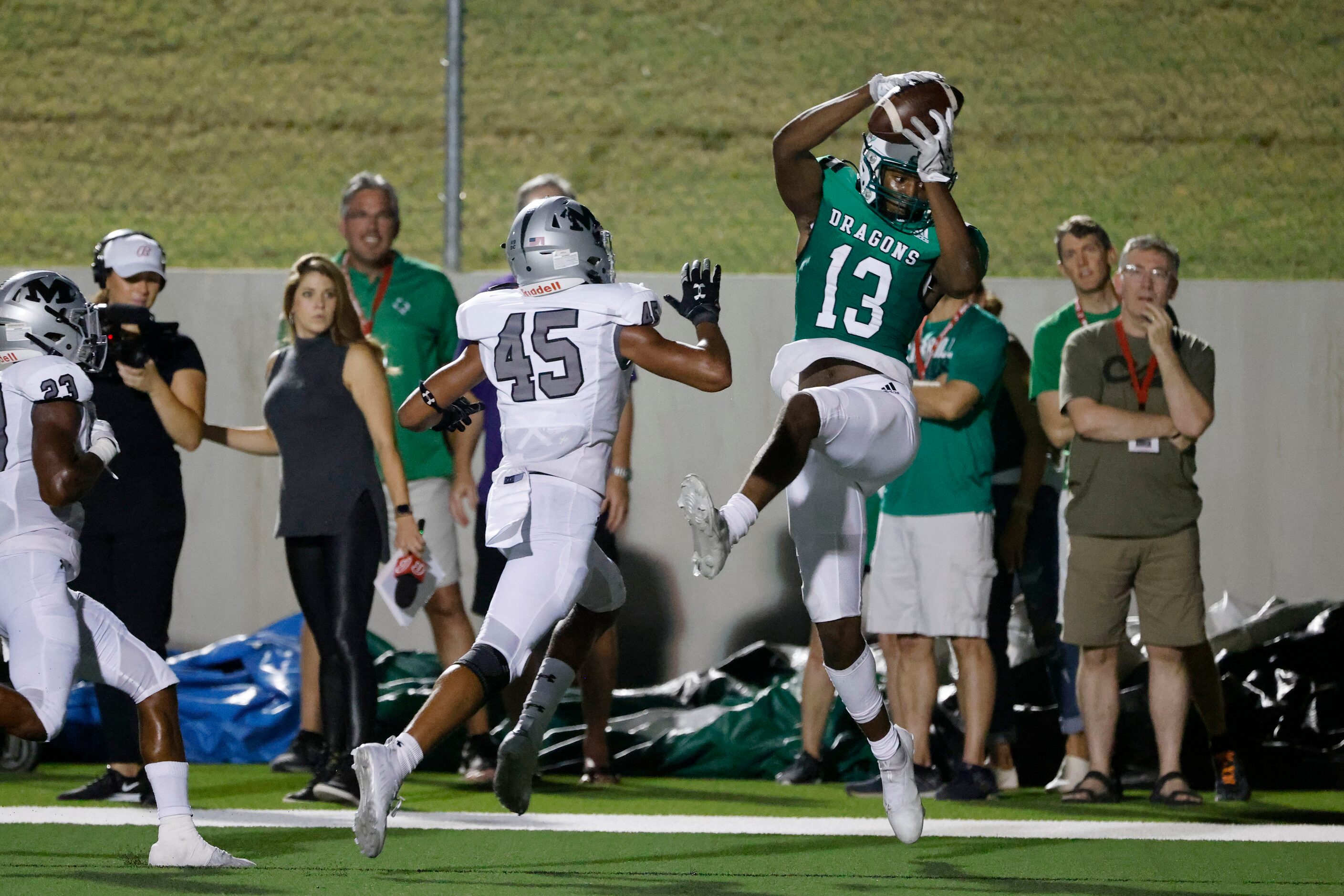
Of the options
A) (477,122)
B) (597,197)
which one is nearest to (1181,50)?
(597,197)

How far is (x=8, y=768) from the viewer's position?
716cm

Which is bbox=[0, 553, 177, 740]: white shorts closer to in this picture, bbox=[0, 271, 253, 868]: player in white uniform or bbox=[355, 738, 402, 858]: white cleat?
bbox=[0, 271, 253, 868]: player in white uniform

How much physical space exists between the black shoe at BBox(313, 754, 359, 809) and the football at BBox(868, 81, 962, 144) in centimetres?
302

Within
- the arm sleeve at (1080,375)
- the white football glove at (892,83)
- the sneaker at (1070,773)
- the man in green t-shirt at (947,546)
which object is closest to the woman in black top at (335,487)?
the man in green t-shirt at (947,546)

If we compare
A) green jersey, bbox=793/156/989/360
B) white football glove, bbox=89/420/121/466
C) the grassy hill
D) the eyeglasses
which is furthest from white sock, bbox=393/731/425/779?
the grassy hill

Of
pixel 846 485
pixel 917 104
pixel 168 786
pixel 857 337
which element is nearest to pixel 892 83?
pixel 917 104

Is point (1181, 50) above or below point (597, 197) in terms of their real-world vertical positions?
above

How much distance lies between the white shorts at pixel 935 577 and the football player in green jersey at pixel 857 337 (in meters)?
1.31

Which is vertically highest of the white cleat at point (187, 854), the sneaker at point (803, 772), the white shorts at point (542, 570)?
the white shorts at point (542, 570)

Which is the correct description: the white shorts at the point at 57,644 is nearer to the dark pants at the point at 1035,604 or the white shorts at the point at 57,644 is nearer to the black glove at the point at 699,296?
the black glove at the point at 699,296

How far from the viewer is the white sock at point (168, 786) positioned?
4.71 m

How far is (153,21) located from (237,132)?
1.00m

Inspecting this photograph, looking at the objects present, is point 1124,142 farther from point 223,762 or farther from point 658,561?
point 223,762

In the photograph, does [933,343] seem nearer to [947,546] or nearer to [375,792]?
[947,546]
